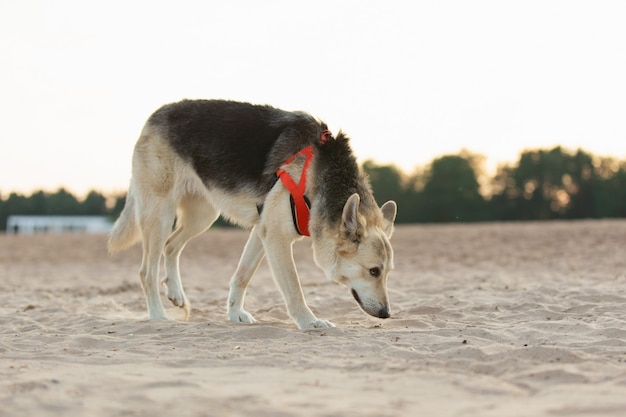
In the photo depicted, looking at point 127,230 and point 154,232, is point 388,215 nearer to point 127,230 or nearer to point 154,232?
point 154,232

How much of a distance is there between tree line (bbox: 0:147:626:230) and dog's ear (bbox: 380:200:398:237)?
45838 millimetres

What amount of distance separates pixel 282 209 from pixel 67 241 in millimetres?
22309

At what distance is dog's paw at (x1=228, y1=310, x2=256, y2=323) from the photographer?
7328 mm

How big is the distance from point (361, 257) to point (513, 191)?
5883cm

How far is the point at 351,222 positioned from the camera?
251 inches

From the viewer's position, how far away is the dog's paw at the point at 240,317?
733cm

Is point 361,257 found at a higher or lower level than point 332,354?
higher

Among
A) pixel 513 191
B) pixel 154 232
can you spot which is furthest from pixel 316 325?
pixel 513 191

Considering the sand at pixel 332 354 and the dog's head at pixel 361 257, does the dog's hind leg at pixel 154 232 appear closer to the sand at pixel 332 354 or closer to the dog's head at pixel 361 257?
the sand at pixel 332 354

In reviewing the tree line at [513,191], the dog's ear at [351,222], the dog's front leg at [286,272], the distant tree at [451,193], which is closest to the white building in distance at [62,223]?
the tree line at [513,191]

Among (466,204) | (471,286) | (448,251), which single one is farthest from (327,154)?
(466,204)

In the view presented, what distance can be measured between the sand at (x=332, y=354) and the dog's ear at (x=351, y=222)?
2.63 ft

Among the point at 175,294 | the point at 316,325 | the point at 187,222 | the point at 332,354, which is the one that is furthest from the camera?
the point at 187,222

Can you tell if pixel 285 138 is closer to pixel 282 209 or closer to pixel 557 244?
pixel 282 209
